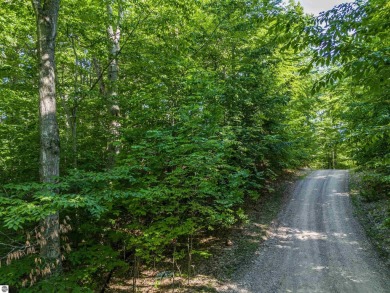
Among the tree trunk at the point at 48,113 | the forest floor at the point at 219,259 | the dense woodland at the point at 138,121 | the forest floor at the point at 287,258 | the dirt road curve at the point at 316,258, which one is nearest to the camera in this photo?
the dense woodland at the point at 138,121

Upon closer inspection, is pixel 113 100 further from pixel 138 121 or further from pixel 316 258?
pixel 316 258

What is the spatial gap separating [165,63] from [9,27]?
13.5ft

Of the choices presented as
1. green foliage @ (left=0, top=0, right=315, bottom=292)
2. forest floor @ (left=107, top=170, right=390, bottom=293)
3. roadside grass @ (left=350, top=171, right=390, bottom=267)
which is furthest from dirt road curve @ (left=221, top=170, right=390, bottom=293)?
green foliage @ (left=0, top=0, right=315, bottom=292)

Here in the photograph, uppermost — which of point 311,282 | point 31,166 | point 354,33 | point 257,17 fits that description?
point 257,17

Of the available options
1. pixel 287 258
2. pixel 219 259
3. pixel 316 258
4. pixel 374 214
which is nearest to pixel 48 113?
pixel 219 259

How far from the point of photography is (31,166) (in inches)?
261

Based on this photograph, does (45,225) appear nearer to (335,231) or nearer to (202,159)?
(202,159)

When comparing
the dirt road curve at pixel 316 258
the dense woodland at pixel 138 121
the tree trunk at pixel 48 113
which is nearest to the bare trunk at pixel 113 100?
the dense woodland at pixel 138 121

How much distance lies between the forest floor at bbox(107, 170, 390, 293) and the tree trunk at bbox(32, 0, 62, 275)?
3.60 metres

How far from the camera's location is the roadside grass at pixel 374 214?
28.0 feet

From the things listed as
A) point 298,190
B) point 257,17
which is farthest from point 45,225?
point 298,190

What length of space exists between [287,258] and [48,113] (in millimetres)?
7865

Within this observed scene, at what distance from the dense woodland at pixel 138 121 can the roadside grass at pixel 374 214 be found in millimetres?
2203

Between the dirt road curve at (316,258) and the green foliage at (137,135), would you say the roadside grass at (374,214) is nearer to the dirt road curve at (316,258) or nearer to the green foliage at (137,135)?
the dirt road curve at (316,258)
